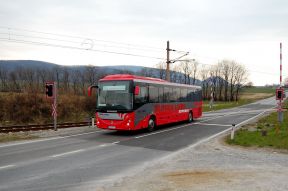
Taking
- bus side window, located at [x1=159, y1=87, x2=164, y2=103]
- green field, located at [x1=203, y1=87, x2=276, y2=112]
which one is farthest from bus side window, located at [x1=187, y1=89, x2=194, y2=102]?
green field, located at [x1=203, y1=87, x2=276, y2=112]

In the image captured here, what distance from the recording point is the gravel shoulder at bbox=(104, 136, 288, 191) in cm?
781

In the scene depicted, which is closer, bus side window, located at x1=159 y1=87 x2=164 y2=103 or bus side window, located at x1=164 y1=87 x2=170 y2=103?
bus side window, located at x1=159 y1=87 x2=164 y2=103

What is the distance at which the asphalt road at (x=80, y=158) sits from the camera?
8359 mm

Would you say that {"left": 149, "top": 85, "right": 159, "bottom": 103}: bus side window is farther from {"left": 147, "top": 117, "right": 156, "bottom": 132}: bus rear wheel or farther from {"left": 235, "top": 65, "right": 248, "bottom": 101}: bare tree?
{"left": 235, "top": 65, "right": 248, "bottom": 101}: bare tree

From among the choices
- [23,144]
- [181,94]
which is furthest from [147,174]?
[181,94]

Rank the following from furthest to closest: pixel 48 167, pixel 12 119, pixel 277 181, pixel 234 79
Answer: pixel 234 79 < pixel 12 119 < pixel 48 167 < pixel 277 181

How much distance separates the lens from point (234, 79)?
4358 inches

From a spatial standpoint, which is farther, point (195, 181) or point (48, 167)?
point (48, 167)

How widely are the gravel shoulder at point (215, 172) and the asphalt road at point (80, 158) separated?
2.43 ft

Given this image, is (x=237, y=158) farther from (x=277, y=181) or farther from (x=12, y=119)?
(x=12, y=119)

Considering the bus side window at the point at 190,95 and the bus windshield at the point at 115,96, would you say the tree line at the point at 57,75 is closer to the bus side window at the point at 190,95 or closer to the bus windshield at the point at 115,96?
the bus side window at the point at 190,95

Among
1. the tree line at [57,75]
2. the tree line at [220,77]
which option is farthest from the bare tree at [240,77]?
the tree line at [57,75]

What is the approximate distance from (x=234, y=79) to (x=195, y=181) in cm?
10667

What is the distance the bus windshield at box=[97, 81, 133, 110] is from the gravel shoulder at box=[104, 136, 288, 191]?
17.2 ft
